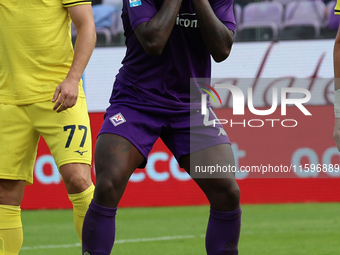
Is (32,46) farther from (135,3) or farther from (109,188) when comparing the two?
(109,188)

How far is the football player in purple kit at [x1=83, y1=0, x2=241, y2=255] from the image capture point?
2949 mm

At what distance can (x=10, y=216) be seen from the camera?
3676mm

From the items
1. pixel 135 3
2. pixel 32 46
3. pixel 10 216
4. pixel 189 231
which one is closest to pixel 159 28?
pixel 135 3

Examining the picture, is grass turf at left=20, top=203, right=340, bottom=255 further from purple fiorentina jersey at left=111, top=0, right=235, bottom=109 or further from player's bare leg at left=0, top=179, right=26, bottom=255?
purple fiorentina jersey at left=111, top=0, right=235, bottom=109

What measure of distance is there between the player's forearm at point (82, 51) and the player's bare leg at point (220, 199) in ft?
2.82

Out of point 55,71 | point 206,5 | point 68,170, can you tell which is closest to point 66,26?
point 55,71

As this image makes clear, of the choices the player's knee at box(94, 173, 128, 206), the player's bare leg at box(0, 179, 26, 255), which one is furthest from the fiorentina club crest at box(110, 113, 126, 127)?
the player's bare leg at box(0, 179, 26, 255)

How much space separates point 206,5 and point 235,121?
6.53 m

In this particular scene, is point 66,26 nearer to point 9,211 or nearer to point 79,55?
point 79,55

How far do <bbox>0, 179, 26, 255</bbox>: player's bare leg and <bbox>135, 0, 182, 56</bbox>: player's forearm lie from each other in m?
1.40

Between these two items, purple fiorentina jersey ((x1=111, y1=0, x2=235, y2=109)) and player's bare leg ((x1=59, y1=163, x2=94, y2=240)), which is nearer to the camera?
purple fiorentina jersey ((x1=111, y1=0, x2=235, y2=109))

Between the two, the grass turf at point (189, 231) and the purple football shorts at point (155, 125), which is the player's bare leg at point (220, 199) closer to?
the purple football shorts at point (155, 125)

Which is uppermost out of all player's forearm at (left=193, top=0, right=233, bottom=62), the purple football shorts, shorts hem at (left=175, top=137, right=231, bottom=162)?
player's forearm at (left=193, top=0, right=233, bottom=62)

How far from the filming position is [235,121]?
9.41 meters
